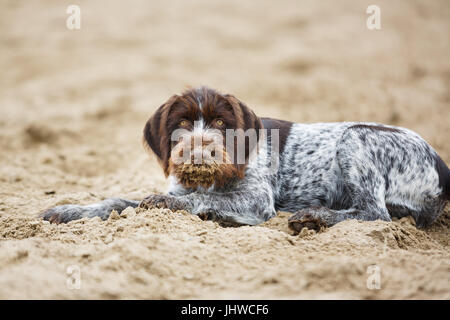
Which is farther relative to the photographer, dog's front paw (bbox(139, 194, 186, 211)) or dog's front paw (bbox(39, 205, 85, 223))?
dog's front paw (bbox(39, 205, 85, 223))

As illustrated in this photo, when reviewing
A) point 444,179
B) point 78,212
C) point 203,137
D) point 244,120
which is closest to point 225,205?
point 203,137

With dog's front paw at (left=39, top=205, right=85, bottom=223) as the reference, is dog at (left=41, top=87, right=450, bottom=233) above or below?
above

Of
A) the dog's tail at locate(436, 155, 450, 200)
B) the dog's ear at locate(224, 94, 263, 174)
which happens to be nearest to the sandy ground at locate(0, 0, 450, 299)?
the dog's tail at locate(436, 155, 450, 200)

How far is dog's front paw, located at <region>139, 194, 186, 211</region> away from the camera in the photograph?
4156mm

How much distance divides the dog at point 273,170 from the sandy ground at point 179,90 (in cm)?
27

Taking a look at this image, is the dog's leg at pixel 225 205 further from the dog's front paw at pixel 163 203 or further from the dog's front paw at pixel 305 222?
the dog's front paw at pixel 305 222

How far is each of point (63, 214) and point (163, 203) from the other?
104 centimetres

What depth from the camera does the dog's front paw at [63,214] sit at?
4383mm

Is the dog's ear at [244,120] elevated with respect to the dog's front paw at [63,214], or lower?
elevated

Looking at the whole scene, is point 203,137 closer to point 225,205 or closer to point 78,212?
point 225,205

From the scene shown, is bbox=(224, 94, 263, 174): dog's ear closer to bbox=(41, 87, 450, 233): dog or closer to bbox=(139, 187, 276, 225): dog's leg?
bbox=(41, 87, 450, 233): dog

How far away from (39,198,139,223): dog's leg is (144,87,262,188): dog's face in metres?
0.67

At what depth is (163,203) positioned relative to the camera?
4.19m

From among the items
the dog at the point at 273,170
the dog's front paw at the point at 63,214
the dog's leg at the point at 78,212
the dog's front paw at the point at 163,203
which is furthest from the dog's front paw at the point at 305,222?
the dog's front paw at the point at 63,214
